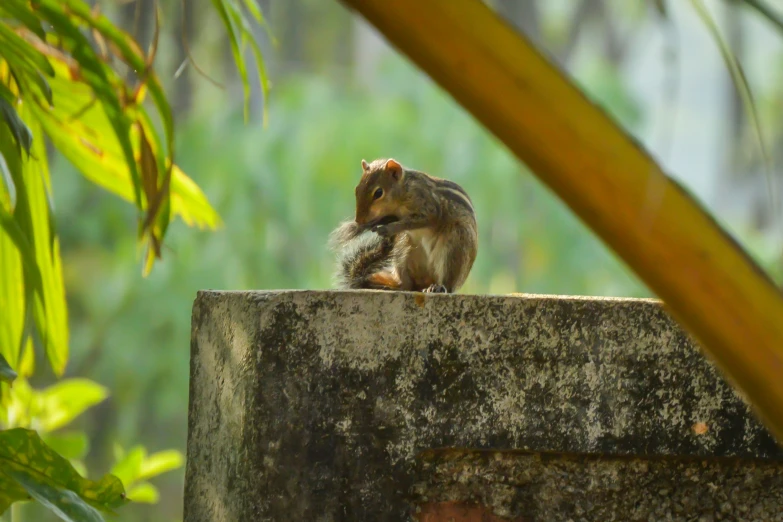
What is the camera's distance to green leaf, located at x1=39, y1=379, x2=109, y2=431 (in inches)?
68.9

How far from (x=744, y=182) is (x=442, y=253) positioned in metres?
9.86

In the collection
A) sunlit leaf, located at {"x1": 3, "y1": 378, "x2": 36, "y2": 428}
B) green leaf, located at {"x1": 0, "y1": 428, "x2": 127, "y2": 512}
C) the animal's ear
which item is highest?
the animal's ear

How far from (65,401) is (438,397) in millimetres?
971

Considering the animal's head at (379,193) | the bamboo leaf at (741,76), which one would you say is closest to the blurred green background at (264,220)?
the animal's head at (379,193)

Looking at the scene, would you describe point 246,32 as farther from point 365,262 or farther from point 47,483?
point 365,262

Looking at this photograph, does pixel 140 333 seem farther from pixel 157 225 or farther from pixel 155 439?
pixel 157 225

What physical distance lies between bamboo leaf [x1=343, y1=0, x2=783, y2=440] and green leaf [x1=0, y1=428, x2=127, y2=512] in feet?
1.76

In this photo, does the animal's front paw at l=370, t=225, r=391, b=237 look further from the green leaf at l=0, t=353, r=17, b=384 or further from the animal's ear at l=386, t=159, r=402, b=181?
the green leaf at l=0, t=353, r=17, b=384

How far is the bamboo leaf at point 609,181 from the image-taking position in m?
0.34

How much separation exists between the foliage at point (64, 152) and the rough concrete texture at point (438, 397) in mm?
220

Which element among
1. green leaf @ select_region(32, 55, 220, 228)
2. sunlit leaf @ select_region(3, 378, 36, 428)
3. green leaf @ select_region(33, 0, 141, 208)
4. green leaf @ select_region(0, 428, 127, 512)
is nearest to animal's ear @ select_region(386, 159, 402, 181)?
green leaf @ select_region(32, 55, 220, 228)

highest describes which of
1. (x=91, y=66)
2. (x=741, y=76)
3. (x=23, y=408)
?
(x=91, y=66)

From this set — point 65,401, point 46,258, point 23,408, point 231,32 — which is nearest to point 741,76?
point 231,32

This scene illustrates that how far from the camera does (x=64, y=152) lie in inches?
52.8
